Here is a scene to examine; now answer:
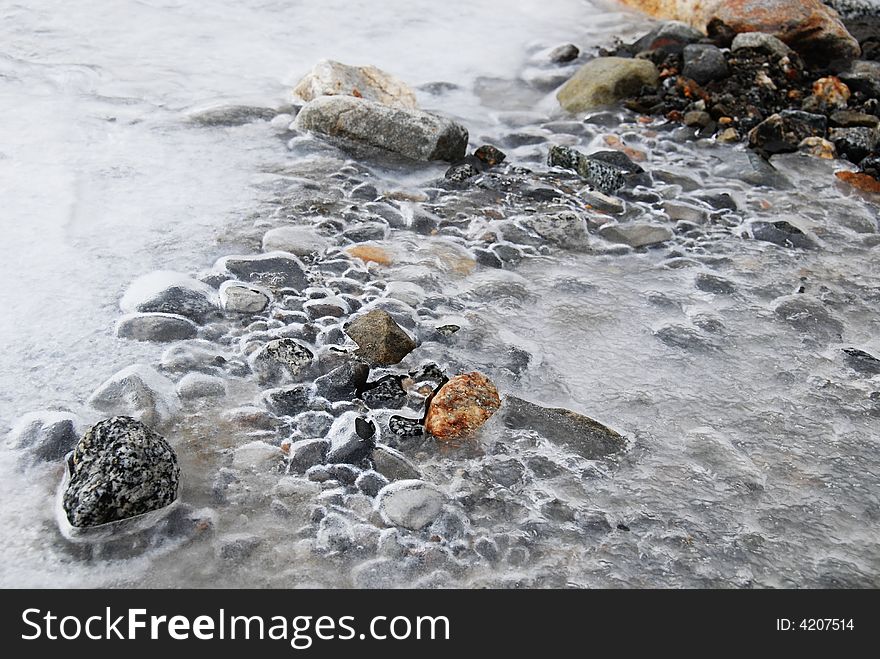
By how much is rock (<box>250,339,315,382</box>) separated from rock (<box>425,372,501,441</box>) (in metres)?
0.48

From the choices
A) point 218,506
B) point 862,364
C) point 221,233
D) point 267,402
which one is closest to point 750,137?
point 862,364

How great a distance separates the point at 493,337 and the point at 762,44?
3500 millimetres

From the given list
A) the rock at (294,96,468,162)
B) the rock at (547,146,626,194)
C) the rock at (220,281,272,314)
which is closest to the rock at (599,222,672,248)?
the rock at (547,146,626,194)

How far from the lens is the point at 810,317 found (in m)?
3.25

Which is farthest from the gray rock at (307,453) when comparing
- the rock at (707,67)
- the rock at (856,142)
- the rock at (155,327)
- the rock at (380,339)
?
the rock at (707,67)

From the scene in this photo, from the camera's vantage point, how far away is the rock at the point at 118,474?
2.14 m

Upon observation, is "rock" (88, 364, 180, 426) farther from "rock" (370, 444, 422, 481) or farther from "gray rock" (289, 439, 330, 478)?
"rock" (370, 444, 422, 481)

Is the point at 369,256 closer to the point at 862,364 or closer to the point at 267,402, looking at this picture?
the point at 267,402

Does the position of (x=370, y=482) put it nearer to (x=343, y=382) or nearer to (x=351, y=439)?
(x=351, y=439)

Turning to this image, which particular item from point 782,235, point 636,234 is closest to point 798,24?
point 782,235

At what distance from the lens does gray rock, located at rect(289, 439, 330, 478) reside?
7.91 ft

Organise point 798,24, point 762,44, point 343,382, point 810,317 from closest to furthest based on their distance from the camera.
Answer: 1. point 343,382
2. point 810,317
3. point 762,44
4. point 798,24

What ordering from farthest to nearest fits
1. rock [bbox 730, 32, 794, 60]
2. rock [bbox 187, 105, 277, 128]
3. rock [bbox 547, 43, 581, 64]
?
rock [bbox 547, 43, 581, 64], rock [bbox 730, 32, 794, 60], rock [bbox 187, 105, 277, 128]

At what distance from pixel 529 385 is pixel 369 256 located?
3.22 ft
